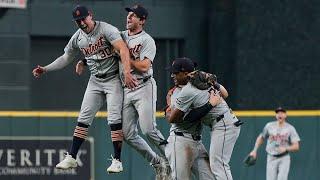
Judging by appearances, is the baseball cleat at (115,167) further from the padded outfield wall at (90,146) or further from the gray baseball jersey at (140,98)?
the padded outfield wall at (90,146)

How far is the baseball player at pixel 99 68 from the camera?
1135 cm

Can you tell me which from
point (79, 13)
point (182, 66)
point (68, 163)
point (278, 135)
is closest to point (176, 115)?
point (182, 66)

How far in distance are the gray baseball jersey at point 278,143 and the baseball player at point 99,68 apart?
23.0ft

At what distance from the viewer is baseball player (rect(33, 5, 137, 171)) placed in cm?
1135

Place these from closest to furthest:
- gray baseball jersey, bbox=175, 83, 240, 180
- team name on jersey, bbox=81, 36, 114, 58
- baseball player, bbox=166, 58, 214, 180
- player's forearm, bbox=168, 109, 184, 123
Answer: team name on jersey, bbox=81, 36, 114, 58
player's forearm, bbox=168, 109, 184, 123
gray baseball jersey, bbox=175, 83, 240, 180
baseball player, bbox=166, 58, 214, 180

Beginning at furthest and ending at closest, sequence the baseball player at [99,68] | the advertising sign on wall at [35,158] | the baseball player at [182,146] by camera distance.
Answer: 1. the advertising sign on wall at [35,158]
2. the baseball player at [182,146]
3. the baseball player at [99,68]

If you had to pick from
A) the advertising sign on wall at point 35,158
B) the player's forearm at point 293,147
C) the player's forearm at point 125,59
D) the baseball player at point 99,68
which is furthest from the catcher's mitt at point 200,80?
the player's forearm at point 293,147

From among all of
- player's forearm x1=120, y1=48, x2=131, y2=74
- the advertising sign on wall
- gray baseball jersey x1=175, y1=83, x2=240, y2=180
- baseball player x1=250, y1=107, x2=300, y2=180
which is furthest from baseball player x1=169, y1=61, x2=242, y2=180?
baseball player x1=250, y1=107, x2=300, y2=180

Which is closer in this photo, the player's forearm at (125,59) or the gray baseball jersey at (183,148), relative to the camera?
the player's forearm at (125,59)

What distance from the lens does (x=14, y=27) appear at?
20875 mm

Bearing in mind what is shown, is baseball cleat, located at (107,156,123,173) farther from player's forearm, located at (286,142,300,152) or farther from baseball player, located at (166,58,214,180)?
player's forearm, located at (286,142,300,152)

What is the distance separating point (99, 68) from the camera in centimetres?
1162

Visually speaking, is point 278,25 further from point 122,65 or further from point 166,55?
point 122,65

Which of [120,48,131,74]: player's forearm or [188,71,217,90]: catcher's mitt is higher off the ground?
[120,48,131,74]: player's forearm
